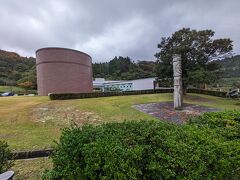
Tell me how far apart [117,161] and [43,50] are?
79.2 feet

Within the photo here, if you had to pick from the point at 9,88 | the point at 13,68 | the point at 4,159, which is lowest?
the point at 4,159

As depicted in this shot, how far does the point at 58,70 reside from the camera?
75.8 feet

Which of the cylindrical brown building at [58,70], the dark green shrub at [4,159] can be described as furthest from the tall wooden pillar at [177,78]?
the cylindrical brown building at [58,70]

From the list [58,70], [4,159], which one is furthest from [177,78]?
[58,70]

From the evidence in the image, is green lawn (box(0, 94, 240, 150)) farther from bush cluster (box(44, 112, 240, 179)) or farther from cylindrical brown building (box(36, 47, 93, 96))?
cylindrical brown building (box(36, 47, 93, 96))

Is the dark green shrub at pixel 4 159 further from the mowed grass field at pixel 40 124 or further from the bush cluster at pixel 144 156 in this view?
the bush cluster at pixel 144 156

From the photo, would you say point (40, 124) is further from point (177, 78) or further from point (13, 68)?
point (13, 68)

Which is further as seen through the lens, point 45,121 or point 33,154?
point 45,121

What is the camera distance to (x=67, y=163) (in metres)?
2.06

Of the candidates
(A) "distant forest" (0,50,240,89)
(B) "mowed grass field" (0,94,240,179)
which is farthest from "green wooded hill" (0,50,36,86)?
(B) "mowed grass field" (0,94,240,179)

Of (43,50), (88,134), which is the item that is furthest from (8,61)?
(88,134)

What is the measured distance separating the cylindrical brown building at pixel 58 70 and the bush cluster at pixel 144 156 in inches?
869

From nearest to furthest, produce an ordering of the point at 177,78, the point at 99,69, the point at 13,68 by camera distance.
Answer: the point at 177,78 < the point at 13,68 < the point at 99,69

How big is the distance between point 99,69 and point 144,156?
57670 mm
